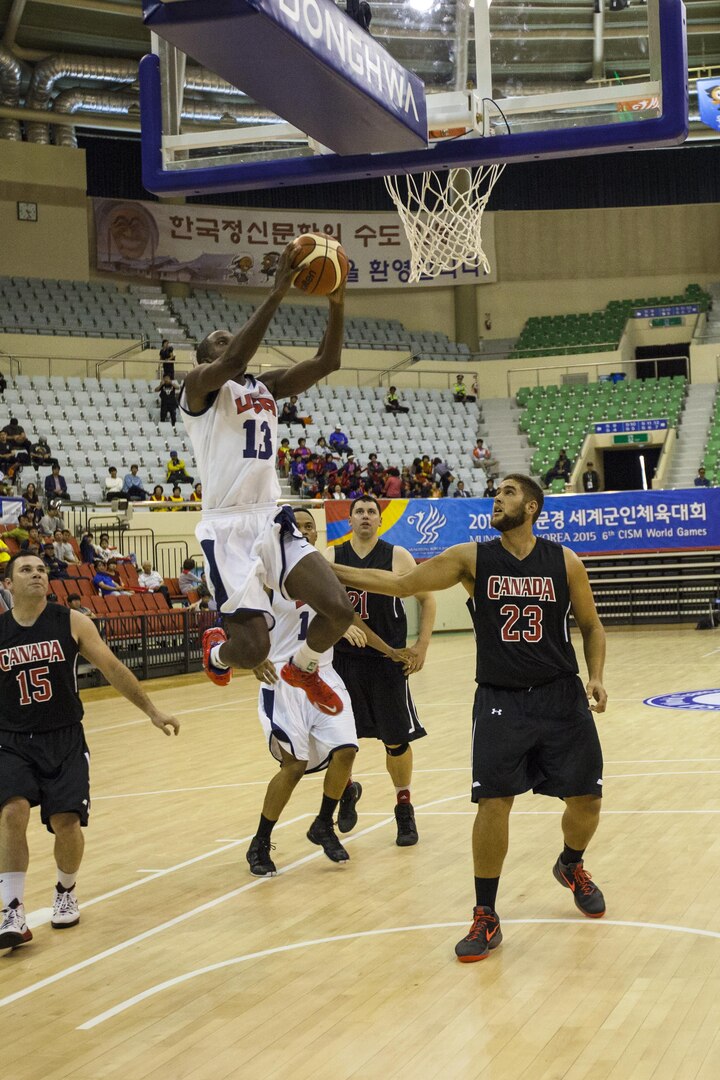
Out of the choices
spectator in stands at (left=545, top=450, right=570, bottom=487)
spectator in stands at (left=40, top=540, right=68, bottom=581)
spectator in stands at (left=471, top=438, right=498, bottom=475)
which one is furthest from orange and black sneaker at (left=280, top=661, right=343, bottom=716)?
spectator in stands at (left=471, top=438, right=498, bottom=475)

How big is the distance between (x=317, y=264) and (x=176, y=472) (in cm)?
1857

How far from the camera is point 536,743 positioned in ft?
17.0

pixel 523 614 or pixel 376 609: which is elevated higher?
pixel 523 614

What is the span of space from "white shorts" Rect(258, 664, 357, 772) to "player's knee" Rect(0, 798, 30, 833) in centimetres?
158

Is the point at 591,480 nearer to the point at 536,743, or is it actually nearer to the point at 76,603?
the point at 76,603

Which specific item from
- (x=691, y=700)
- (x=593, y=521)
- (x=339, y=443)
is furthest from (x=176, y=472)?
(x=691, y=700)

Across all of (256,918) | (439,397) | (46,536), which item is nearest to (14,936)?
(256,918)

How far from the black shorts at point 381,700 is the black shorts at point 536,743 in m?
1.87

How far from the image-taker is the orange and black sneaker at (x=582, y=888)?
5.54m

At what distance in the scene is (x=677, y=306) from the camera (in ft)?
112

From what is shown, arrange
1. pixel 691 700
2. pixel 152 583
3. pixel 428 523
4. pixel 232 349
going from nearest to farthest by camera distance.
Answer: pixel 232 349
pixel 691 700
pixel 152 583
pixel 428 523

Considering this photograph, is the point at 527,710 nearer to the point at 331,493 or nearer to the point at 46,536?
the point at 46,536

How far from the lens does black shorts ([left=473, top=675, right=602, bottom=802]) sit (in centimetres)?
513

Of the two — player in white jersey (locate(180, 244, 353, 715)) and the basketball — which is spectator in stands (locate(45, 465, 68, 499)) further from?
the basketball
